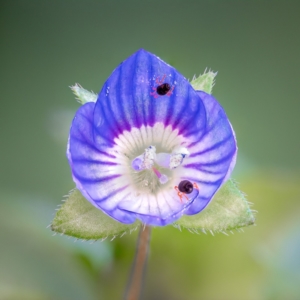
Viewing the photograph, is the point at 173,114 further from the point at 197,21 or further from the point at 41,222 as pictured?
the point at 197,21

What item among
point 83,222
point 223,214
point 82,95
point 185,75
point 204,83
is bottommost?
point 83,222

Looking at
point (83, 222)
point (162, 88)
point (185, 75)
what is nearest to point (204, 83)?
point (162, 88)

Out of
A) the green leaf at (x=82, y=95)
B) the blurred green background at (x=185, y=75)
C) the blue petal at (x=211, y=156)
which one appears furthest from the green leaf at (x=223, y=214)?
the blurred green background at (x=185, y=75)

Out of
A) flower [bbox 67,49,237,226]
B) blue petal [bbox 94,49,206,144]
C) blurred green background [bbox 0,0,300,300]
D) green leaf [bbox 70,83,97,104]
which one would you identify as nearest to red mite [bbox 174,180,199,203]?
flower [bbox 67,49,237,226]

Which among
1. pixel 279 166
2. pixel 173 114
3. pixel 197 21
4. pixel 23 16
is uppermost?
pixel 197 21

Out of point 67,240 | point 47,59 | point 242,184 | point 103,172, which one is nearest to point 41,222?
point 67,240

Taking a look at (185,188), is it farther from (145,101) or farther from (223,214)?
(145,101)
